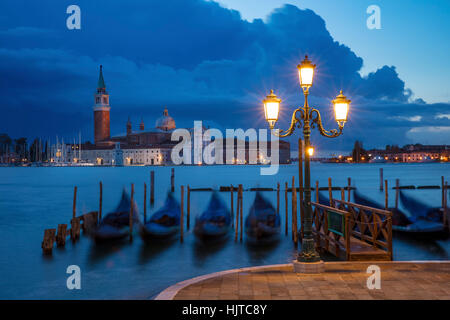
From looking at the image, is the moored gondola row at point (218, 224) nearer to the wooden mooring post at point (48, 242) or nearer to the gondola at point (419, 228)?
the gondola at point (419, 228)

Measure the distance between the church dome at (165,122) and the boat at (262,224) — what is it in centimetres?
7757

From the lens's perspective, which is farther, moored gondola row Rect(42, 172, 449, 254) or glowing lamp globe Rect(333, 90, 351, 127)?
moored gondola row Rect(42, 172, 449, 254)

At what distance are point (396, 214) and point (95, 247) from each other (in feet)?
21.9

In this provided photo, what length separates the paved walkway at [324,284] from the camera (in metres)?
3.91

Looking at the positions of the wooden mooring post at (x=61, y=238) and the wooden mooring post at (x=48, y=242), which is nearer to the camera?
the wooden mooring post at (x=48, y=242)

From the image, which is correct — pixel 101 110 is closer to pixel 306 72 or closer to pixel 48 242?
pixel 48 242

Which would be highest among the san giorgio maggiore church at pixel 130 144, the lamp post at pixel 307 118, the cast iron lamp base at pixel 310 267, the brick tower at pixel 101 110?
the brick tower at pixel 101 110

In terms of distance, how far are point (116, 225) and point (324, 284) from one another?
6906mm

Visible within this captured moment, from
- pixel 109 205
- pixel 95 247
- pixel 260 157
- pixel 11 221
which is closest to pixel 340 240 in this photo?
pixel 95 247

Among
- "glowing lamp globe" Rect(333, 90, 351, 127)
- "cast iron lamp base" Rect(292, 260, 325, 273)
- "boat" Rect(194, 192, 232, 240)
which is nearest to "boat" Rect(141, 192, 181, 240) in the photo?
"boat" Rect(194, 192, 232, 240)

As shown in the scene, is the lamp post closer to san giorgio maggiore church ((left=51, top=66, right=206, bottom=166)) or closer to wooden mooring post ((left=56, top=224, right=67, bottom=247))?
wooden mooring post ((left=56, top=224, right=67, bottom=247))

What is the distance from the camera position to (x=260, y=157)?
3691 inches

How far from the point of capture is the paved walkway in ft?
12.8

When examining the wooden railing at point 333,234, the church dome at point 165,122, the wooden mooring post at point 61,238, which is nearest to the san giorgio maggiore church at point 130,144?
the church dome at point 165,122
